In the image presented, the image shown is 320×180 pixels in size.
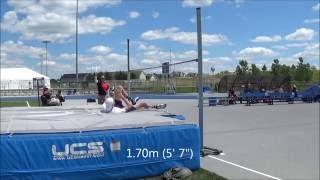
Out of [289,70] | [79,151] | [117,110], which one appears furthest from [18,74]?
[79,151]

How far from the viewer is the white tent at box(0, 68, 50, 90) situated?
7212 centimetres

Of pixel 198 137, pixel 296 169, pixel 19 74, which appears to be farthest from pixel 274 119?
pixel 19 74

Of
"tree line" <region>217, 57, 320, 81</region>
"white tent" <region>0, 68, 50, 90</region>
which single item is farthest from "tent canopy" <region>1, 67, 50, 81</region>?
"tree line" <region>217, 57, 320, 81</region>

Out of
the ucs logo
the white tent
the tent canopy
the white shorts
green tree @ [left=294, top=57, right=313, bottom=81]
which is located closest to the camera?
the ucs logo

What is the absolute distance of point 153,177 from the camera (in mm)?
8047

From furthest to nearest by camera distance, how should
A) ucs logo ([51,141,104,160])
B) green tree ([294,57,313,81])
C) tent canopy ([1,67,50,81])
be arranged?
green tree ([294,57,313,81])
tent canopy ([1,67,50,81])
ucs logo ([51,141,104,160])

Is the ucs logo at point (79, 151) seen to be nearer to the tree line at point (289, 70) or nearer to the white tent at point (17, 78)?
the white tent at point (17, 78)


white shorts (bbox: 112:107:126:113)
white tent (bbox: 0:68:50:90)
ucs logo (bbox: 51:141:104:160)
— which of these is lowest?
ucs logo (bbox: 51:141:104:160)

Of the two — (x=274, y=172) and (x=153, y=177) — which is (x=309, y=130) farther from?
(x=153, y=177)

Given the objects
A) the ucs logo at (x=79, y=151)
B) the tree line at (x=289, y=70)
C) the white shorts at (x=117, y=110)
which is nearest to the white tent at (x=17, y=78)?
the tree line at (x=289, y=70)

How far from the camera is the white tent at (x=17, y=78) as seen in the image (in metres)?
72.1

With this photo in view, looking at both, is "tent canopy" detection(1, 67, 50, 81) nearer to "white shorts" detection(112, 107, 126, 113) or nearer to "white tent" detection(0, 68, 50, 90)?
"white tent" detection(0, 68, 50, 90)

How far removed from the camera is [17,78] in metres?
78.5

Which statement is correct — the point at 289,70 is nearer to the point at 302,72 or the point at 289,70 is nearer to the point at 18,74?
the point at 302,72
